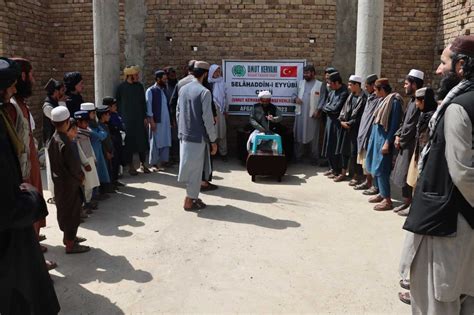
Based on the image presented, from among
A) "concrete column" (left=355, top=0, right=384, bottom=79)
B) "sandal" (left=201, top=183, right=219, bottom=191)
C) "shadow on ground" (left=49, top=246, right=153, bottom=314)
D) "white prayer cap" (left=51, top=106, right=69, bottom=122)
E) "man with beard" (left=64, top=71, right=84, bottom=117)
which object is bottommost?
"shadow on ground" (left=49, top=246, right=153, bottom=314)

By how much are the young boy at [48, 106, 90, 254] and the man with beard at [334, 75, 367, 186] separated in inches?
167

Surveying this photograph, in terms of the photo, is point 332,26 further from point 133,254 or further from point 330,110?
point 133,254

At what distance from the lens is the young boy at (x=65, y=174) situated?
4094mm

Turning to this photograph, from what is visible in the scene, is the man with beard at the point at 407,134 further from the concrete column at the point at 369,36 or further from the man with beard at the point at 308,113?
the man with beard at the point at 308,113

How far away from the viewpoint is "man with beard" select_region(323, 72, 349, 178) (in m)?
7.22

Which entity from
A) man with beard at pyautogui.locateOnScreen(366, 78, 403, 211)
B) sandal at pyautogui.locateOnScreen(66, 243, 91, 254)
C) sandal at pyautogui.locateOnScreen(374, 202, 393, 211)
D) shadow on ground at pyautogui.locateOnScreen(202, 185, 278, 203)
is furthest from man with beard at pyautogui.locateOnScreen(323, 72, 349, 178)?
sandal at pyautogui.locateOnScreen(66, 243, 91, 254)

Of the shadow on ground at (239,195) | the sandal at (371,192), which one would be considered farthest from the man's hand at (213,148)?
the sandal at (371,192)

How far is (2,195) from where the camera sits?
226cm

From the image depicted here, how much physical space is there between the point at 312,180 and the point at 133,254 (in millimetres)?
3873

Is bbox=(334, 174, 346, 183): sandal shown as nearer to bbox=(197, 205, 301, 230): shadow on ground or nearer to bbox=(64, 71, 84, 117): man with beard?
bbox=(197, 205, 301, 230): shadow on ground

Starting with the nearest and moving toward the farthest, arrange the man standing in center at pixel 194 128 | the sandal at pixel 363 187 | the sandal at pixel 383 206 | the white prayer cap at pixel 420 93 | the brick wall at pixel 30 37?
the white prayer cap at pixel 420 93 → the man standing in center at pixel 194 128 → the sandal at pixel 383 206 → the sandal at pixel 363 187 → the brick wall at pixel 30 37

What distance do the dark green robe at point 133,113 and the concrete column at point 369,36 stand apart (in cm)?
377

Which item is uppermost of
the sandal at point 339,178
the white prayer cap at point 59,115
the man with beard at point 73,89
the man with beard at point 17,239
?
the man with beard at point 73,89

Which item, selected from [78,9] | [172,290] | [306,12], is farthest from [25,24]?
[172,290]
